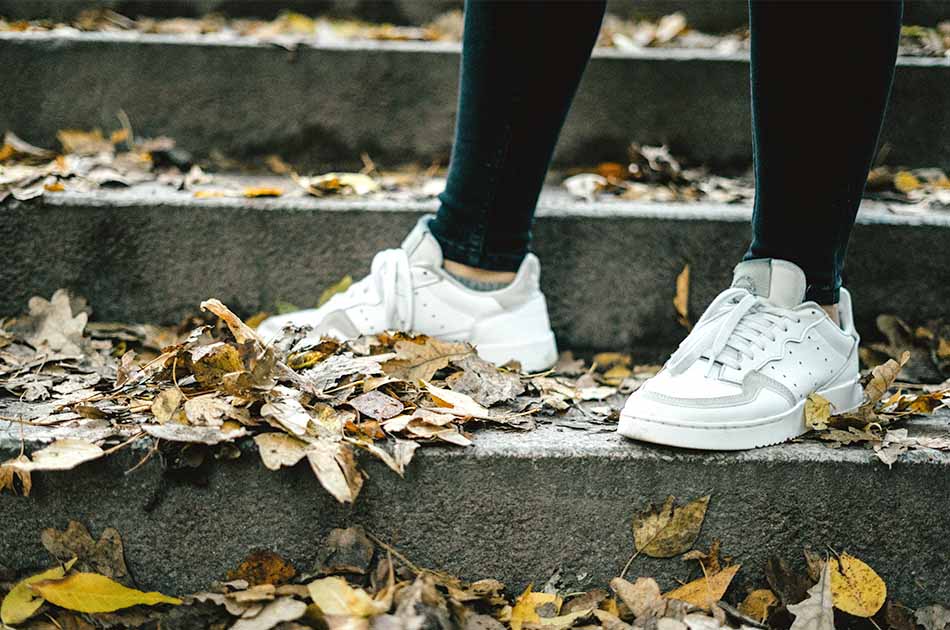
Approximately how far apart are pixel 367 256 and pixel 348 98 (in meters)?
0.56

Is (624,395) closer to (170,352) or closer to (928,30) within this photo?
(170,352)

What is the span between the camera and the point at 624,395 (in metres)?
1.46

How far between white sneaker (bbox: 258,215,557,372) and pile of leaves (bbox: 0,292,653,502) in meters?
0.05

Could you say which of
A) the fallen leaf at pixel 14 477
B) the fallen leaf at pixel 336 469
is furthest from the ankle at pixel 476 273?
the fallen leaf at pixel 14 477

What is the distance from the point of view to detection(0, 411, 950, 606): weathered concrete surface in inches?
42.8

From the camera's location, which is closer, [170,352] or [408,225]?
[170,352]

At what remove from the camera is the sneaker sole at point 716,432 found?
3.69ft

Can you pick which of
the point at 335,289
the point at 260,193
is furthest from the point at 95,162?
the point at 335,289

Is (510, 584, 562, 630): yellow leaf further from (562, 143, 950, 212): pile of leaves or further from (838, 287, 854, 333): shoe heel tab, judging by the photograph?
(562, 143, 950, 212): pile of leaves

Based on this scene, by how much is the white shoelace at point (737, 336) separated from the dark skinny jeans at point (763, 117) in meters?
0.07

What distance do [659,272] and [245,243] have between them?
2.67 feet

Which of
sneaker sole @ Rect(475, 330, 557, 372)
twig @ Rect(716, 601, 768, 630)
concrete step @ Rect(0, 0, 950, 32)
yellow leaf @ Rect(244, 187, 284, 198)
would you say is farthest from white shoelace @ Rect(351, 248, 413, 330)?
concrete step @ Rect(0, 0, 950, 32)

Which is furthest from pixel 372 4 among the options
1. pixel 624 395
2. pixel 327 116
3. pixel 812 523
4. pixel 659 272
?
pixel 812 523

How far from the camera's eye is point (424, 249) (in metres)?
1.49
